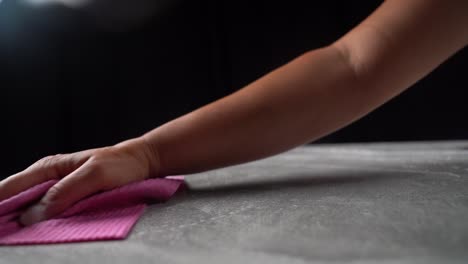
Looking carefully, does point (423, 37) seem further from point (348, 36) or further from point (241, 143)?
point (241, 143)

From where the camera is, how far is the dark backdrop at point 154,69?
1.44 metres

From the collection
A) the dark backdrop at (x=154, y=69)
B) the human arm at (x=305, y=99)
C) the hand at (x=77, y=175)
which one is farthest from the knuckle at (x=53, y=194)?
the dark backdrop at (x=154, y=69)

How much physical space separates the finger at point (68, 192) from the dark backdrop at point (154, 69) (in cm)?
103

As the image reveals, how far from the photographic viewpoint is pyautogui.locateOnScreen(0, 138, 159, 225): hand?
462 millimetres

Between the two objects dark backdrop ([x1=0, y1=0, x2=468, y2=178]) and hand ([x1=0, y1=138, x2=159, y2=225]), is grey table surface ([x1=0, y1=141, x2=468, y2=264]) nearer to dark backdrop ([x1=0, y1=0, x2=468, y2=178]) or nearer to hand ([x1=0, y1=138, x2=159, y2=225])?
hand ([x1=0, y1=138, x2=159, y2=225])

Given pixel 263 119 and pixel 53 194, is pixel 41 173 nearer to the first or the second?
pixel 53 194

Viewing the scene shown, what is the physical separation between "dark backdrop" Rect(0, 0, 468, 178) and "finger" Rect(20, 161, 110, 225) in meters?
1.03

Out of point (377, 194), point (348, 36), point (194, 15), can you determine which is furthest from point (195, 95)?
point (377, 194)

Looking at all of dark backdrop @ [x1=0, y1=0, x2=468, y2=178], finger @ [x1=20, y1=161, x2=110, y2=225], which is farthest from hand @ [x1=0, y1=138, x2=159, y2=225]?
dark backdrop @ [x1=0, y1=0, x2=468, y2=178]

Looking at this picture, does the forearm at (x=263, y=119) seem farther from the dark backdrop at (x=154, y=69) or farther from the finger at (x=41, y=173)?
the dark backdrop at (x=154, y=69)

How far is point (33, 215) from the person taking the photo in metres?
0.46

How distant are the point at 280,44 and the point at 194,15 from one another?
13.9 inches

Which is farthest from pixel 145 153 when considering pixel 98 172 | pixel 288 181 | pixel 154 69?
pixel 154 69

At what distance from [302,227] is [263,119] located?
0.23m
